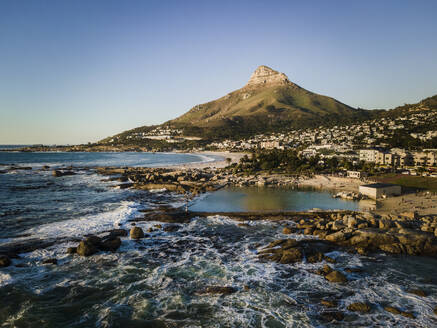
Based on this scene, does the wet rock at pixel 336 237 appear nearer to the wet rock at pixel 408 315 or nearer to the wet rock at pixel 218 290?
the wet rock at pixel 408 315

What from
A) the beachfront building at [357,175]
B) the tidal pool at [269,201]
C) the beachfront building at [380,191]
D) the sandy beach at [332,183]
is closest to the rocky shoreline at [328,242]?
the tidal pool at [269,201]

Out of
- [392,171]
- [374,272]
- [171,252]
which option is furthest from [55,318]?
[392,171]

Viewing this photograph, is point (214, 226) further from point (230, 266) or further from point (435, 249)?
point (435, 249)

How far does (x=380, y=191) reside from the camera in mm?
38094

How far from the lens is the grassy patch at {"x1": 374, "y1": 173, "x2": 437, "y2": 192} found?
43644mm

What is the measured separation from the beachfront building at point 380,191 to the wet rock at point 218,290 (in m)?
30.5

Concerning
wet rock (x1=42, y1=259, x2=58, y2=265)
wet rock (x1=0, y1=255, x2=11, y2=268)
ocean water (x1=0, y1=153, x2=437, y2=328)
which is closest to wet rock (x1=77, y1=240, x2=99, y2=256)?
ocean water (x1=0, y1=153, x2=437, y2=328)

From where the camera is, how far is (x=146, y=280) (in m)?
16.4

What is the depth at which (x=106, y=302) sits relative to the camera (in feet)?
46.9

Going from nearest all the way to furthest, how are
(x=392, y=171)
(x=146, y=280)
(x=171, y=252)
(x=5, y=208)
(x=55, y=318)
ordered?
1. (x=55, y=318)
2. (x=146, y=280)
3. (x=171, y=252)
4. (x=5, y=208)
5. (x=392, y=171)

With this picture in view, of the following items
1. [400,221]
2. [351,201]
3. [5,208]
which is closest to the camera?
[400,221]

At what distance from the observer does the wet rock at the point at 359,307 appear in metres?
13.6

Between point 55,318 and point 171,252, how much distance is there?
8494 mm

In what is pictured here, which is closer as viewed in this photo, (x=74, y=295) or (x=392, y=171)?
(x=74, y=295)
